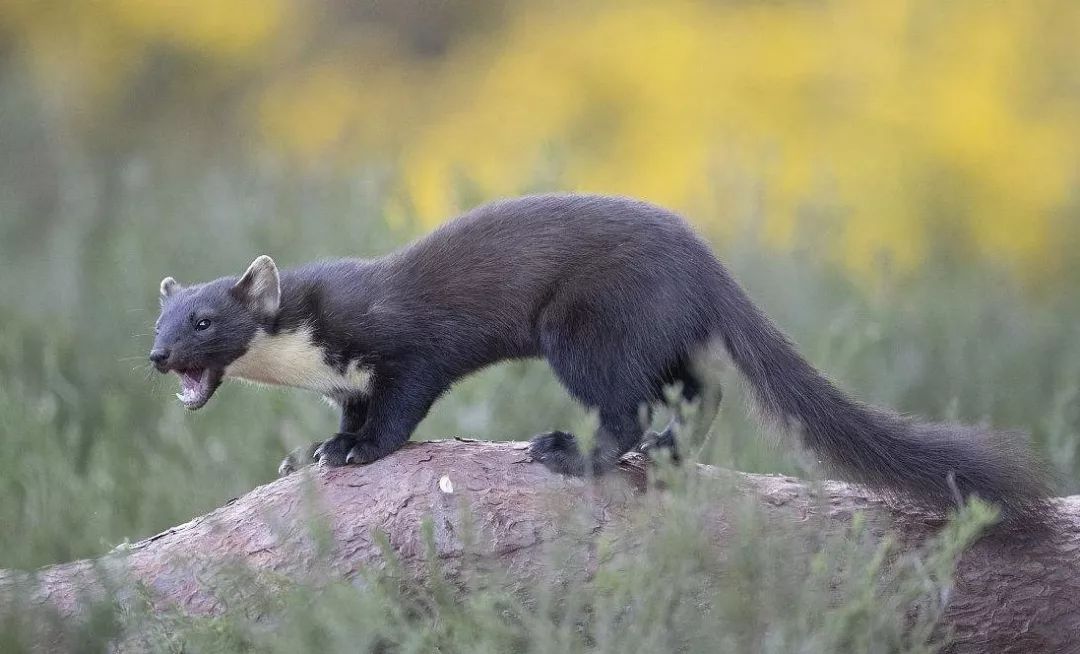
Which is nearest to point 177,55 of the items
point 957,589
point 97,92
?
point 97,92

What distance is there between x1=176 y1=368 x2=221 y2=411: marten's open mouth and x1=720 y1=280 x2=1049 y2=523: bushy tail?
4.65 feet

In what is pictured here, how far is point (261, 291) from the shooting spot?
381 centimetres

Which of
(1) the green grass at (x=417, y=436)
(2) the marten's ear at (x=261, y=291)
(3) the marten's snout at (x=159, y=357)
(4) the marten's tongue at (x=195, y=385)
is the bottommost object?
(1) the green grass at (x=417, y=436)

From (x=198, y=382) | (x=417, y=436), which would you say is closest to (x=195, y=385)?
(x=198, y=382)

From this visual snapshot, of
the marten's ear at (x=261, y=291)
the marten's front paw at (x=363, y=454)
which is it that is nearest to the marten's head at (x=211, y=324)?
the marten's ear at (x=261, y=291)

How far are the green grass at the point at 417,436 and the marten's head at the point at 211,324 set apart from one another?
0.68 meters

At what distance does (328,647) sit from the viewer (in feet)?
8.50

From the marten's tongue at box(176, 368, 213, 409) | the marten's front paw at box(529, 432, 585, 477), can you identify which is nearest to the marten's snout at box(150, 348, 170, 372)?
the marten's tongue at box(176, 368, 213, 409)

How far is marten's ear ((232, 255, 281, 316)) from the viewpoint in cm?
380

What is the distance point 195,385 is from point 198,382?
20 millimetres

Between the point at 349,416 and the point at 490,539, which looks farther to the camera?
the point at 349,416

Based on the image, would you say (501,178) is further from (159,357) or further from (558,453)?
(558,453)

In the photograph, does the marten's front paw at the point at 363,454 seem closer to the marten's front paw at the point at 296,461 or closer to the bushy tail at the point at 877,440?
the marten's front paw at the point at 296,461

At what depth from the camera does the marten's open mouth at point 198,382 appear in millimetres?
3705
